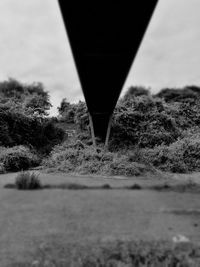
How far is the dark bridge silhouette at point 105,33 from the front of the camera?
2.88 meters

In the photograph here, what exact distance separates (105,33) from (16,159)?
9641 millimetres

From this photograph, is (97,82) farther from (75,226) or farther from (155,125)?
(155,125)

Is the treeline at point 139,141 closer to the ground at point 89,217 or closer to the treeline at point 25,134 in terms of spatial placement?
the treeline at point 25,134

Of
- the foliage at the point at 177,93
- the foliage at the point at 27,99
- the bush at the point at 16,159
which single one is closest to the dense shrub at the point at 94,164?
the bush at the point at 16,159

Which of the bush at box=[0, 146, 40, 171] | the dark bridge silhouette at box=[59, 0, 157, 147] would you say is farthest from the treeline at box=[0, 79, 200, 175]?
the dark bridge silhouette at box=[59, 0, 157, 147]

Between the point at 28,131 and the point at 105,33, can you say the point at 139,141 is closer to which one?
the point at 28,131

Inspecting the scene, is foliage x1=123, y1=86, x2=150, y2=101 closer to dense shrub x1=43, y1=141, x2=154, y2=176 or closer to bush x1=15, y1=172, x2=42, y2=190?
dense shrub x1=43, y1=141, x2=154, y2=176

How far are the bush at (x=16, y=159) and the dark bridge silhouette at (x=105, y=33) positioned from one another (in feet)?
24.0

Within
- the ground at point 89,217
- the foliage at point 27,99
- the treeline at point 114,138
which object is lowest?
the ground at point 89,217

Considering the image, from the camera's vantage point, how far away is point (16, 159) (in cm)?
1211

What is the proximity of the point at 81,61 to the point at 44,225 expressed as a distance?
160 inches

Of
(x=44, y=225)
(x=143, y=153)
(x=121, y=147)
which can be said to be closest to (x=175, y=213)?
(x=44, y=225)

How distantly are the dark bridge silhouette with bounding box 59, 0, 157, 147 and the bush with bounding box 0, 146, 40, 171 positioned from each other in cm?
733

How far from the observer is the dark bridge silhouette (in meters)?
2.88
